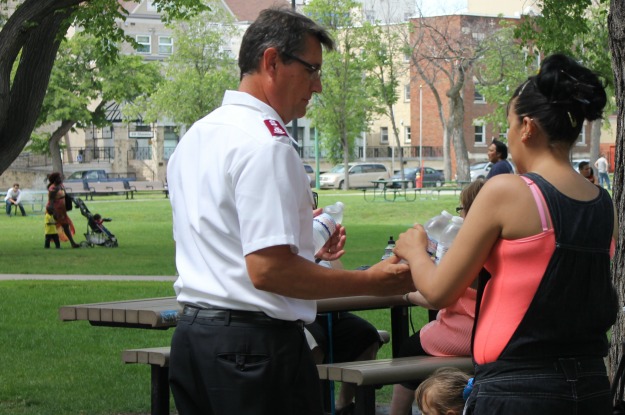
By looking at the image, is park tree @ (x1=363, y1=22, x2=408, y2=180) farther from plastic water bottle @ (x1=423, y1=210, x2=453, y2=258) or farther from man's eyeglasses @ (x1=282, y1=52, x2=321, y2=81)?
man's eyeglasses @ (x1=282, y1=52, x2=321, y2=81)

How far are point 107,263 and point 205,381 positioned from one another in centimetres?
1804

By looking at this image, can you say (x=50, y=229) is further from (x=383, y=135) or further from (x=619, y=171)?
(x=383, y=135)

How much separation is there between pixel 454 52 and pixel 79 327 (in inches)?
1914

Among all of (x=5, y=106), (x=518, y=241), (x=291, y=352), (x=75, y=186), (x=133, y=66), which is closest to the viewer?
→ (x=518, y=241)

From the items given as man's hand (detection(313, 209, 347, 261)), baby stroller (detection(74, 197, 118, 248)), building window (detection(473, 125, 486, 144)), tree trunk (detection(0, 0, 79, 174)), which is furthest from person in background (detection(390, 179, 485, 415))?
building window (detection(473, 125, 486, 144))

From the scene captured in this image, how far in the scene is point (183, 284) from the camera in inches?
135

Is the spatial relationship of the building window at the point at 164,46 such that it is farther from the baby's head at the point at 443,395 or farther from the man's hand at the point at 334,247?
the baby's head at the point at 443,395

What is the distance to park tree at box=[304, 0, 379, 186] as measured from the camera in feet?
203

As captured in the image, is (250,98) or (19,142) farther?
(19,142)

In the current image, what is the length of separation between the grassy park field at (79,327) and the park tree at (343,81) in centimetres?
3177

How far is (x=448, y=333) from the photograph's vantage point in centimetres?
579

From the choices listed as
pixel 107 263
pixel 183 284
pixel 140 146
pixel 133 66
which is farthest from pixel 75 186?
pixel 183 284

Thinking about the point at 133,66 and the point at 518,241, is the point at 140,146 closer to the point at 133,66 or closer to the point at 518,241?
the point at 133,66

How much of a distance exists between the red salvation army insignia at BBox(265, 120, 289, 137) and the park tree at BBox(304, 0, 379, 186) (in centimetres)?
5735
